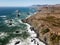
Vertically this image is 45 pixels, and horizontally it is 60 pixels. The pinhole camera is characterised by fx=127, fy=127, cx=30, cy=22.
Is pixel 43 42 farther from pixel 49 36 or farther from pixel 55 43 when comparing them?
pixel 55 43

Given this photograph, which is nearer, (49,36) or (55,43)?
(55,43)

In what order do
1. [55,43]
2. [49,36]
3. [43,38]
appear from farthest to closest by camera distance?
[43,38] < [49,36] < [55,43]

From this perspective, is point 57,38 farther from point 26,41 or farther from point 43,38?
point 26,41

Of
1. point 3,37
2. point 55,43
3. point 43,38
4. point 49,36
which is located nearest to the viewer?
point 55,43

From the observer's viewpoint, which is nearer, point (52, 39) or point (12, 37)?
point (52, 39)

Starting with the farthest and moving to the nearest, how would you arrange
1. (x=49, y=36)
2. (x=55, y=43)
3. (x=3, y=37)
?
1. (x=3, y=37)
2. (x=49, y=36)
3. (x=55, y=43)

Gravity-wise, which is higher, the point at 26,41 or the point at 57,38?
the point at 57,38

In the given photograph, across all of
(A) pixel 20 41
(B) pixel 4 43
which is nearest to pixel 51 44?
(A) pixel 20 41

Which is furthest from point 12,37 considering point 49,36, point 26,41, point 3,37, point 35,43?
point 49,36

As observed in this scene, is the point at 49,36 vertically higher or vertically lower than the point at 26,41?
higher
